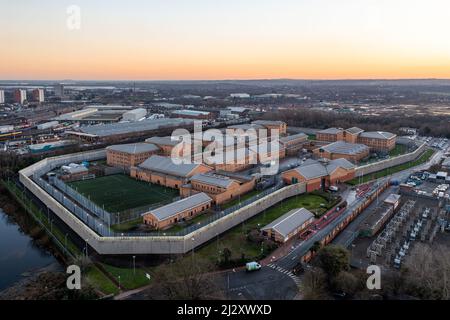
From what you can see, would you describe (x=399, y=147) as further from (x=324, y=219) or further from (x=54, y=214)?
(x=54, y=214)

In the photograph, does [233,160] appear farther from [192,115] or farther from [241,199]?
[192,115]

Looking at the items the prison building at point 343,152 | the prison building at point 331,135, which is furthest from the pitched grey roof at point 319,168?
the prison building at point 331,135

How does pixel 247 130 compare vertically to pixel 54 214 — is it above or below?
above

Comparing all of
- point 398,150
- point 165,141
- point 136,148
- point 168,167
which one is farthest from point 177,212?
point 398,150
